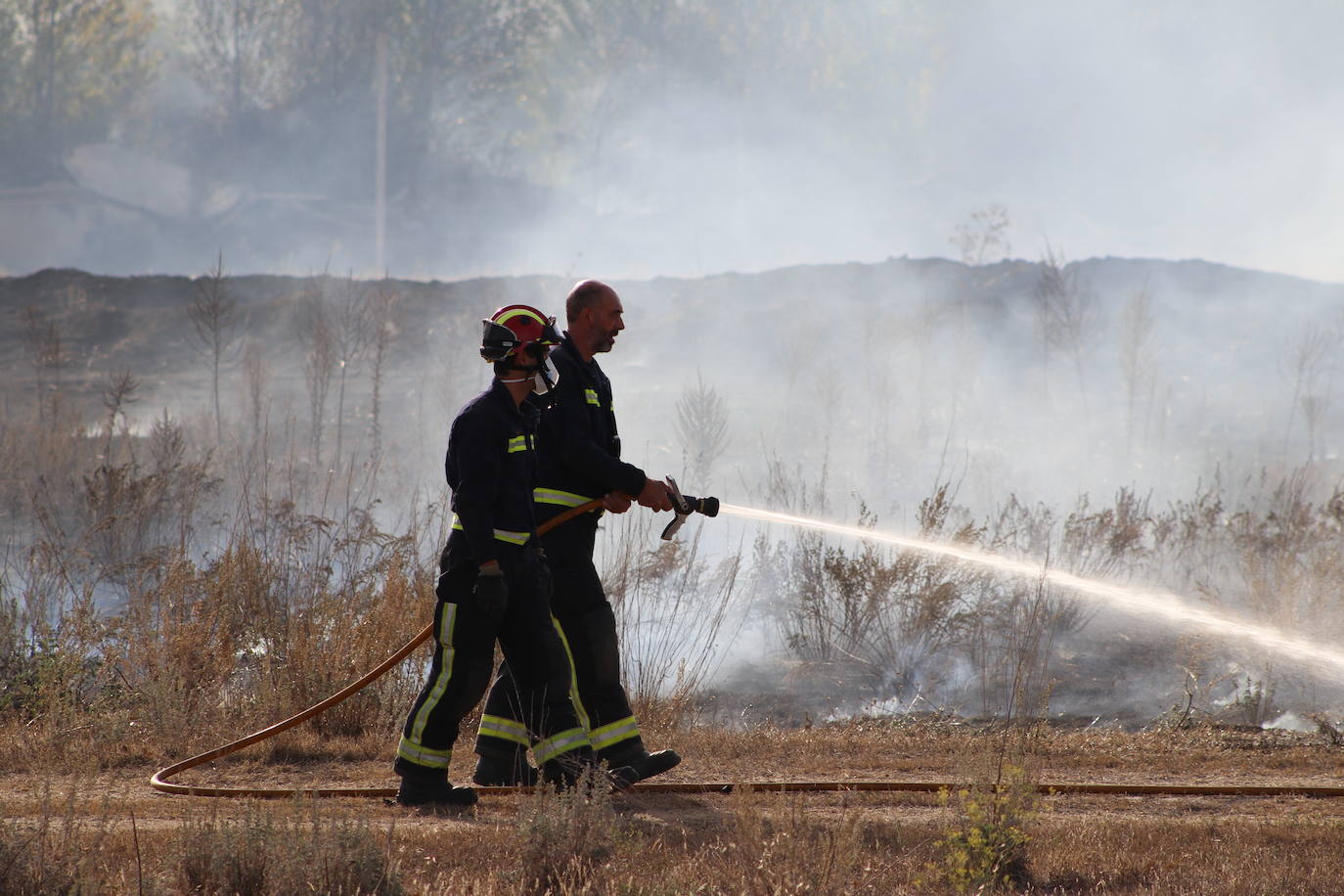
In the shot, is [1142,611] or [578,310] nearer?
[578,310]

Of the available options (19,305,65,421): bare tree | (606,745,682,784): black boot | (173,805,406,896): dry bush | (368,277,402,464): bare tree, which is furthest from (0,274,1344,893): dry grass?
(19,305,65,421): bare tree

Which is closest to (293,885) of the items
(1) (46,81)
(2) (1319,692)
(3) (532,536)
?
(3) (532,536)

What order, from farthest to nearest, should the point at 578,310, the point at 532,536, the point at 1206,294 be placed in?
the point at 1206,294, the point at 578,310, the point at 532,536

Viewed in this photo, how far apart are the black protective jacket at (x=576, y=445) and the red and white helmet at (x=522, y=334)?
16 centimetres

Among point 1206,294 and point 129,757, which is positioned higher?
point 1206,294

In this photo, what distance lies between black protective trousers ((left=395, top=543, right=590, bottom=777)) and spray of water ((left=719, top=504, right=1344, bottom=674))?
3.12 meters

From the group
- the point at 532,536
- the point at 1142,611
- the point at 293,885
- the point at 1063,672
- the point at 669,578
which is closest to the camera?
the point at 293,885

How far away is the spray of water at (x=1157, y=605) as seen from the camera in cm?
784

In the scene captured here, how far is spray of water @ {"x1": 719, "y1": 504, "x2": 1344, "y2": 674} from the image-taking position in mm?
7836

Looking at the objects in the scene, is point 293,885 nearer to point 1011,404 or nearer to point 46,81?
point 1011,404

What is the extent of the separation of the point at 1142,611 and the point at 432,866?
7870 millimetres

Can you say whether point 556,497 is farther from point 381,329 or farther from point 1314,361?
point 1314,361

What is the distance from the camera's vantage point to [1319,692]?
7.63 m

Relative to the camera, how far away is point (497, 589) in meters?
3.86
